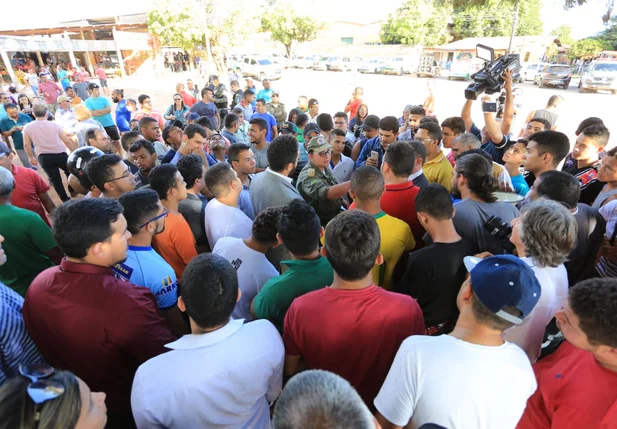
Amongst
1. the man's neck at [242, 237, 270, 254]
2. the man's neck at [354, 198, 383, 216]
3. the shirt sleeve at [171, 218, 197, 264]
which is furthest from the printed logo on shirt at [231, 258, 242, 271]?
the man's neck at [354, 198, 383, 216]

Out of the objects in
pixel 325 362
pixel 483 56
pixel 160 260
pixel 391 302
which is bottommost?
pixel 325 362

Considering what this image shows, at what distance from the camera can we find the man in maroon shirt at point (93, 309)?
1.59 meters

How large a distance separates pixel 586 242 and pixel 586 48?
56.2m

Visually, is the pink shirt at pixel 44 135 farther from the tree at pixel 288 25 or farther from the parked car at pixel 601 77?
the tree at pixel 288 25

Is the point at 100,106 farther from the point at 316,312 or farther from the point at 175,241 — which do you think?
the point at 316,312

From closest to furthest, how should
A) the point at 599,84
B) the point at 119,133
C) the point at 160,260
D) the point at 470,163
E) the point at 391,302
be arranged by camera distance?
the point at 391,302, the point at 160,260, the point at 470,163, the point at 119,133, the point at 599,84

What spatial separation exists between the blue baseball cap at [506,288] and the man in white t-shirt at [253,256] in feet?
4.28

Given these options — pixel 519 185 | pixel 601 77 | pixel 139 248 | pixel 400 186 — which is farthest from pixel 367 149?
pixel 601 77

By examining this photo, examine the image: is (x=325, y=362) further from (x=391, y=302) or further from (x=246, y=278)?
(x=246, y=278)

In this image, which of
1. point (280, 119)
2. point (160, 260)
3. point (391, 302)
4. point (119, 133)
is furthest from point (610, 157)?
point (119, 133)

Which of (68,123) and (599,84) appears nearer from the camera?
(68,123)

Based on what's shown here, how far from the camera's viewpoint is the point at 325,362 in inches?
66.2

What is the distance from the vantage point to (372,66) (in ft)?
111

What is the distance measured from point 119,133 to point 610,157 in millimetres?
9459
